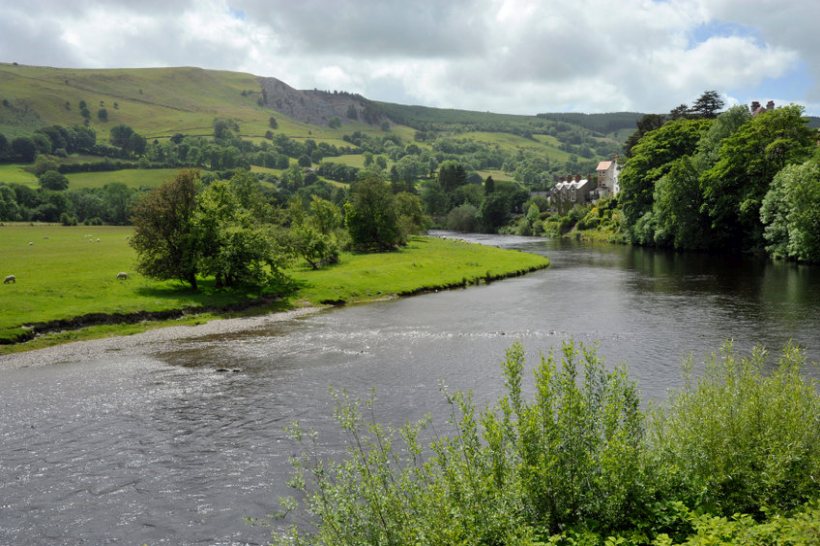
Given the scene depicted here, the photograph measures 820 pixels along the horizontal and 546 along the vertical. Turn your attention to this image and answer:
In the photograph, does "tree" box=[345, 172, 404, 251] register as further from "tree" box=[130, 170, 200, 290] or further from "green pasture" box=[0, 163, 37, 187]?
"green pasture" box=[0, 163, 37, 187]

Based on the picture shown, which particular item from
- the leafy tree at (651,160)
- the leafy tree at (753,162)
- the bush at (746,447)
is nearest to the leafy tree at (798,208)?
the leafy tree at (753,162)

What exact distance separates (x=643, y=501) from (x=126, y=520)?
14.2 metres

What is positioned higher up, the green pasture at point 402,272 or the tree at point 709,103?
the tree at point 709,103

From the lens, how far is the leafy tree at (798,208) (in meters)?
68.8

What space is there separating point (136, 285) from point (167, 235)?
5.39 m

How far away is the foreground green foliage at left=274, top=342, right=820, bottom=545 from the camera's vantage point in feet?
36.0

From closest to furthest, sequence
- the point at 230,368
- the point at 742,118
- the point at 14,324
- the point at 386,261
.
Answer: the point at 230,368 → the point at 14,324 → the point at 386,261 → the point at 742,118

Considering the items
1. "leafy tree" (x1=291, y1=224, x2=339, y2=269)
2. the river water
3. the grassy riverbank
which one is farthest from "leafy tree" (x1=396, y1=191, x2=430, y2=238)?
the river water

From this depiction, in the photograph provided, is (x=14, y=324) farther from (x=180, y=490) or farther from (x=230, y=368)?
(x=180, y=490)

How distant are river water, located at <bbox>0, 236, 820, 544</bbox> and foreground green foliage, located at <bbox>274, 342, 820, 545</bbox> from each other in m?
5.48

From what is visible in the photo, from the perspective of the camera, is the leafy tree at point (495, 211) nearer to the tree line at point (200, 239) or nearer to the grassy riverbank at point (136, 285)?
the grassy riverbank at point (136, 285)

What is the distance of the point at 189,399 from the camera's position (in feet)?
92.1

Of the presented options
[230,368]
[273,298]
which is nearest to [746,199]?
[273,298]

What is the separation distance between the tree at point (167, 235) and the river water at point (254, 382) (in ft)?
34.6
